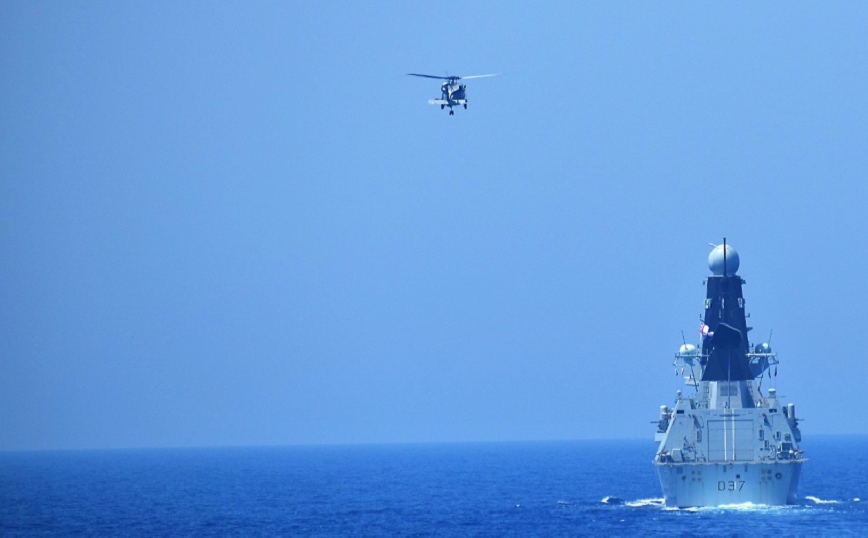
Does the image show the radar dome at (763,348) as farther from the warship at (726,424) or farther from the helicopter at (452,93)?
the helicopter at (452,93)

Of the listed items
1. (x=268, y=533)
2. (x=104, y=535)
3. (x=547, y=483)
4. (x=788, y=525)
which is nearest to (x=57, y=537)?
(x=104, y=535)

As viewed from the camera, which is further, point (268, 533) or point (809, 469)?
point (809, 469)

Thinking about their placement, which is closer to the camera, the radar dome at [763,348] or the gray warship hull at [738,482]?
the gray warship hull at [738,482]

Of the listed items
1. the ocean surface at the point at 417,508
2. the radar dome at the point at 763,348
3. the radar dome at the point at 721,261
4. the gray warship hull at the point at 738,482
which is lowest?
the ocean surface at the point at 417,508

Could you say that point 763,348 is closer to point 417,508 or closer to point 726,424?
point 726,424

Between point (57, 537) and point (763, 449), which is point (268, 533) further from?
point (763, 449)

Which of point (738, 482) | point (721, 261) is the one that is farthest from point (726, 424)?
point (721, 261)

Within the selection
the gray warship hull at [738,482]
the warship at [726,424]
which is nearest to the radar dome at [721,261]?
the warship at [726,424]

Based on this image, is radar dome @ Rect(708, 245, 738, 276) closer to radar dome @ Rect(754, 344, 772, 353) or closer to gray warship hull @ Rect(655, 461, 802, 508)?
radar dome @ Rect(754, 344, 772, 353)
